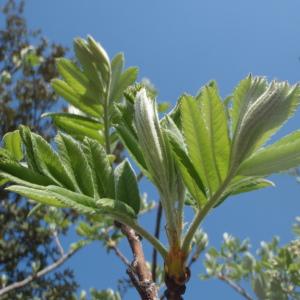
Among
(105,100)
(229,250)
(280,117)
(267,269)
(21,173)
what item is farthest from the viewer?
(229,250)

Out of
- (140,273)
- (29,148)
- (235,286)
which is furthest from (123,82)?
(235,286)

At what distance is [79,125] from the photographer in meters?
1.71

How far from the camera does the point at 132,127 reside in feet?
3.81

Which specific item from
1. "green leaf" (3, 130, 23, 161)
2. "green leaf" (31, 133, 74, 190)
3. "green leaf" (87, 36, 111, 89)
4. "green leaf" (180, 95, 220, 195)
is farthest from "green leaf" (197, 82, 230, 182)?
"green leaf" (87, 36, 111, 89)

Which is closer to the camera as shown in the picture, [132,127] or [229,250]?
[132,127]

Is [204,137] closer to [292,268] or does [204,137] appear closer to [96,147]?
[96,147]

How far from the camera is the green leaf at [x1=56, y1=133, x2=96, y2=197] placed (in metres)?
1.04

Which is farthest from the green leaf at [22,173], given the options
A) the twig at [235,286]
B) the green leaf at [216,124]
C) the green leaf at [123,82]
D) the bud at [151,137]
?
the twig at [235,286]

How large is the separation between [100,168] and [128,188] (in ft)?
0.24

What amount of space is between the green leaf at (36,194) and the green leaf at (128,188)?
17 centimetres

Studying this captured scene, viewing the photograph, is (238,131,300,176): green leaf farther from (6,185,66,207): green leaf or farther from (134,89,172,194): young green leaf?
(6,185,66,207): green leaf

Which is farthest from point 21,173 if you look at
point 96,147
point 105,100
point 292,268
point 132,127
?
point 292,268

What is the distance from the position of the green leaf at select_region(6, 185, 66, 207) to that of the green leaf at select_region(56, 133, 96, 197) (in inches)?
4.0

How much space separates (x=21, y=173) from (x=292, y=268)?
260 cm
